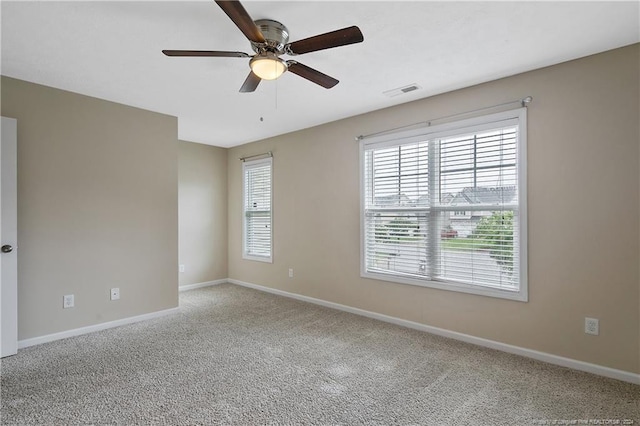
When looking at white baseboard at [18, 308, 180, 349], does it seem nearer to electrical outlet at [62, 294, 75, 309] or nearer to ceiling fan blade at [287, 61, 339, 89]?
electrical outlet at [62, 294, 75, 309]

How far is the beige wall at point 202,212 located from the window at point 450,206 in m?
3.07

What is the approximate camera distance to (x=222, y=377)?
2529 mm

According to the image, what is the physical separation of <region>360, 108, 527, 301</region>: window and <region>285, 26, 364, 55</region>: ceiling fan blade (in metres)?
1.89

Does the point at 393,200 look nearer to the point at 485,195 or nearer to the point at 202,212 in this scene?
the point at 485,195

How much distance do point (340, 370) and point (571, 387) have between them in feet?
5.52

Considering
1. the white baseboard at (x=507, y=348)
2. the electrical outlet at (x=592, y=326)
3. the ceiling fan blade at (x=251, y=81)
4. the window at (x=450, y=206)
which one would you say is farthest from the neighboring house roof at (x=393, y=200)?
the ceiling fan blade at (x=251, y=81)

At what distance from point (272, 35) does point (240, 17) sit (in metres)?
0.55

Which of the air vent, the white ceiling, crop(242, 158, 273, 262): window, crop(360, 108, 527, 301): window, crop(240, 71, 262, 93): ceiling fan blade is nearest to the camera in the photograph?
the white ceiling

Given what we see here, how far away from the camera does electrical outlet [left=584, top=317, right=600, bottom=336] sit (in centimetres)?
256

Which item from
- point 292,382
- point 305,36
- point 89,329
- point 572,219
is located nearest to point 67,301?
point 89,329

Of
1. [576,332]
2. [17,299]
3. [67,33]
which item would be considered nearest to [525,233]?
[576,332]

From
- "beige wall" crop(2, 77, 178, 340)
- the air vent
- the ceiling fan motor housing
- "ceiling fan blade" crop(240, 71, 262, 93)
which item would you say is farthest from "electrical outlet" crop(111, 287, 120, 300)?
the air vent

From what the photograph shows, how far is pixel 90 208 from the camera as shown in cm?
352

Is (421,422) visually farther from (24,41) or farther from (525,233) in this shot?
(24,41)
